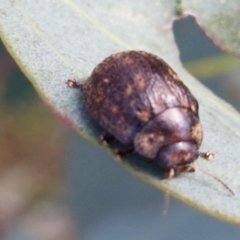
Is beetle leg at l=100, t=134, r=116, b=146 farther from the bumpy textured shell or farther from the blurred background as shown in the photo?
the blurred background

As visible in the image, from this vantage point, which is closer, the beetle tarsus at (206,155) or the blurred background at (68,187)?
the beetle tarsus at (206,155)

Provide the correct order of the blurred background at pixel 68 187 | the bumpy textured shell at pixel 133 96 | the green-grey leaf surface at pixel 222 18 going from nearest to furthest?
the bumpy textured shell at pixel 133 96
the green-grey leaf surface at pixel 222 18
the blurred background at pixel 68 187

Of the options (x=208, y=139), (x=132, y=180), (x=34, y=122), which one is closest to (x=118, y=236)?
(x=132, y=180)

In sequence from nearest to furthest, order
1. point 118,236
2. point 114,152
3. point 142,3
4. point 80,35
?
point 114,152
point 80,35
point 142,3
point 118,236

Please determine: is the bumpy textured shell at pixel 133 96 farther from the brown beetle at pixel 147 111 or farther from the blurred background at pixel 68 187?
the blurred background at pixel 68 187

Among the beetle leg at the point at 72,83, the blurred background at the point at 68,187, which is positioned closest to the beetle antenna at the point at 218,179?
the beetle leg at the point at 72,83

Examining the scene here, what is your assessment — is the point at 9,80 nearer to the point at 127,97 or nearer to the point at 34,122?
the point at 34,122
